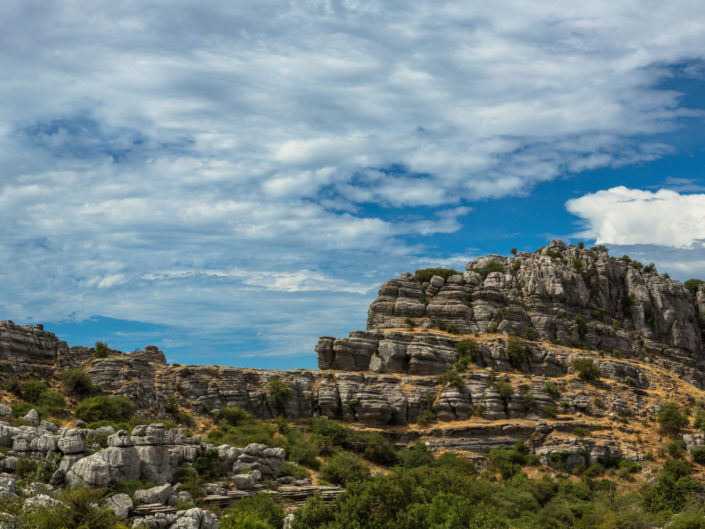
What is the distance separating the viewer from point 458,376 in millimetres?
89250

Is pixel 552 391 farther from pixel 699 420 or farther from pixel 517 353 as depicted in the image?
pixel 699 420

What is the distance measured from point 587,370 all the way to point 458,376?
19.4 metres

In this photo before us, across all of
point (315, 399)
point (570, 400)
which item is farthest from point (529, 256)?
point (315, 399)

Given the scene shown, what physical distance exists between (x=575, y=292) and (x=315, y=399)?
159ft

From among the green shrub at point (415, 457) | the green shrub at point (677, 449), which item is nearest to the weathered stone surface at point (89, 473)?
the green shrub at point (415, 457)

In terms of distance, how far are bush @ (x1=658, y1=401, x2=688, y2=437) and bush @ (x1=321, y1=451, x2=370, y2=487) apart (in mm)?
42228

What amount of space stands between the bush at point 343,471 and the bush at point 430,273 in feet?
161

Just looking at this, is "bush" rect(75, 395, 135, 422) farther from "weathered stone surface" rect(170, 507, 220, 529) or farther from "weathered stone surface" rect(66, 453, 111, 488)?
"weathered stone surface" rect(170, 507, 220, 529)

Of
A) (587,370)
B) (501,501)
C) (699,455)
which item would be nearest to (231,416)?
(501,501)

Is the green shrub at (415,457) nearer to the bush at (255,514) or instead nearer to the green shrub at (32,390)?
the bush at (255,514)

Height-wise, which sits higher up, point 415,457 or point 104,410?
point 104,410

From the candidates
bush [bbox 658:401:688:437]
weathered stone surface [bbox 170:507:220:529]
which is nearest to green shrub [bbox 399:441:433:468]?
bush [bbox 658:401:688:437]

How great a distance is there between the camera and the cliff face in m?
81.7

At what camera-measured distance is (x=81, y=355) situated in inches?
3167
